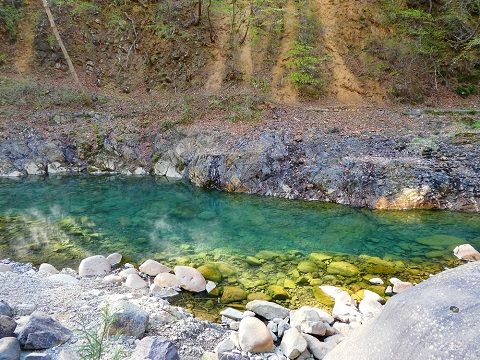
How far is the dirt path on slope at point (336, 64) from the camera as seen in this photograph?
18.3m

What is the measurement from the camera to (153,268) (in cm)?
731

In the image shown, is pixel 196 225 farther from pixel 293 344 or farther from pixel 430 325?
pixel 430 325

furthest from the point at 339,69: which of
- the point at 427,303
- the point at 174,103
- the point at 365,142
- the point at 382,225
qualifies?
the point at 427,303

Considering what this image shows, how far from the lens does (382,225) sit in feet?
33.3

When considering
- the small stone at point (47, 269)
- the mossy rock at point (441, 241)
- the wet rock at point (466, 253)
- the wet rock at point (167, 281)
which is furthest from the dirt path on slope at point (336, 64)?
the small stone at point (47, 269)

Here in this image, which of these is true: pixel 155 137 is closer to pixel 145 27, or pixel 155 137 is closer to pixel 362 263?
pixel 145 27

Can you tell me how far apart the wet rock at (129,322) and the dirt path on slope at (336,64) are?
15476mm

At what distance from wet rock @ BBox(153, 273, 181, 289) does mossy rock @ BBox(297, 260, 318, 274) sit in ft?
8.12

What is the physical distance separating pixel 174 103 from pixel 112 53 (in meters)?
6.43

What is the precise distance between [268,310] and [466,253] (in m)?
4.85

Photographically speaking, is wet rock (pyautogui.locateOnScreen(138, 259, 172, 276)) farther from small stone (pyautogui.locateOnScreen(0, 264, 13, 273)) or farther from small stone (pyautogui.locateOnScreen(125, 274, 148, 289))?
small stone (pyautogui.locateOnScreen(0, 264, 13, 273))

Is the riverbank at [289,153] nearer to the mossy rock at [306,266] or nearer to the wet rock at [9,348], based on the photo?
the mossy rock at [306,266]

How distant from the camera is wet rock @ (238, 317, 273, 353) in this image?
480cm

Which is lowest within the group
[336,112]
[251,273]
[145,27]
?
[251,273]
